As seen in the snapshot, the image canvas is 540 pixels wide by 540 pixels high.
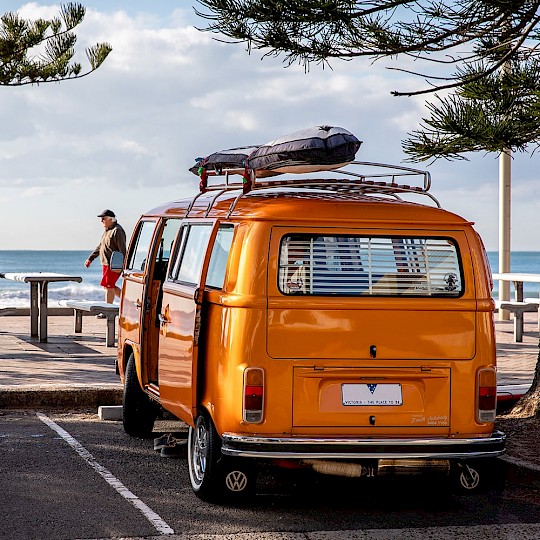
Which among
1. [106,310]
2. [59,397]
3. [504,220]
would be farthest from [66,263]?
[59,397]

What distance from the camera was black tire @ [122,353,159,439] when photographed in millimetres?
9141

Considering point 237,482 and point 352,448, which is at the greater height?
point 352,448

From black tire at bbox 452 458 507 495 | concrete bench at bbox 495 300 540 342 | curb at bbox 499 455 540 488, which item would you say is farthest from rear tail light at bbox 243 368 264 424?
→ concrete bench at bbox 495 300 540 342

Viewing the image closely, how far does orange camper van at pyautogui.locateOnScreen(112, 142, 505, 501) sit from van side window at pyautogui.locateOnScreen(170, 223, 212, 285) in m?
0.17

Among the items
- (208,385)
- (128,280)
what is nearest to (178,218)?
(128,280)

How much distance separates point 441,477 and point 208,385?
1567 millimetres

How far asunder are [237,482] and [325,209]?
1.81 meters

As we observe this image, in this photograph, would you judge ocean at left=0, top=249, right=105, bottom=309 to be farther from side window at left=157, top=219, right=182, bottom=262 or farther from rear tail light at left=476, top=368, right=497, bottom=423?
rear tail light at left=476, top=368, right=497, bottom=423

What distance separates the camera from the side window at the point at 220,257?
6930 mm

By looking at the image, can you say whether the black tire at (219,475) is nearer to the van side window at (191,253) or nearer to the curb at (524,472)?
the van side window at (191,253)

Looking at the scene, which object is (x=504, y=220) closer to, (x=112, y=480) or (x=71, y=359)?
(x=71, y=359)

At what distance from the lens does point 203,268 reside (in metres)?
7.12

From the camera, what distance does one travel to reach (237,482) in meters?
6.89

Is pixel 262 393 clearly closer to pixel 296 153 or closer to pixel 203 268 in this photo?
pixel 203 268
